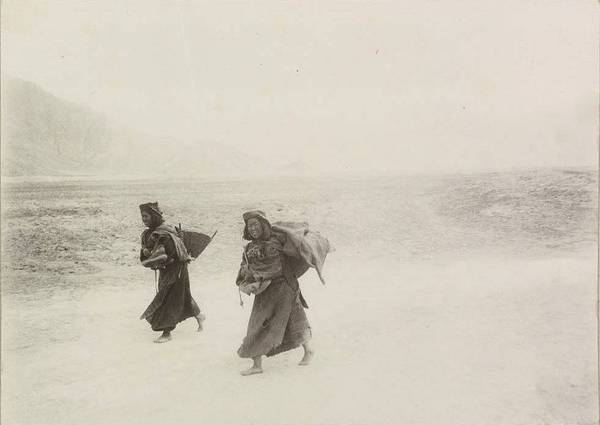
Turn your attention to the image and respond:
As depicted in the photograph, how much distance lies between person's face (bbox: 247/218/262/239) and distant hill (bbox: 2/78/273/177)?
200 centimetres

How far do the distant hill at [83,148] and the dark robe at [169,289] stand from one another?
4.73 ft

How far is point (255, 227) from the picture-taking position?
21.1 ft

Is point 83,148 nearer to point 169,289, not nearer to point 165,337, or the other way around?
point 169,289

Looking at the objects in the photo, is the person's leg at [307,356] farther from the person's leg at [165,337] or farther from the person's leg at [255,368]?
the person's leg at [165,337]

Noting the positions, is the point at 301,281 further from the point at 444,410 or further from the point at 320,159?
the point at 444,410

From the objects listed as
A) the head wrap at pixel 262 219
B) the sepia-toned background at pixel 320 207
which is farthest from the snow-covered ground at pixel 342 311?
the head wrap at pixel 262 219

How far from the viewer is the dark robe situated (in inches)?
283

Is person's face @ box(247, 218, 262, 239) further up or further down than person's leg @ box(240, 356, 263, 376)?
further up

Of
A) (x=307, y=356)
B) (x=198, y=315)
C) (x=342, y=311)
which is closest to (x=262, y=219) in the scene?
(x=307, y=356)

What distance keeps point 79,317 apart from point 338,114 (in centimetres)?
411

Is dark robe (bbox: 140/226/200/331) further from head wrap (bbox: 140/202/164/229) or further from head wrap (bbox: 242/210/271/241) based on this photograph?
head wrap (bbox: 242/210/271/241)

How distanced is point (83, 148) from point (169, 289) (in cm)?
240

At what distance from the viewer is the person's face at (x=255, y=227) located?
21.0ft

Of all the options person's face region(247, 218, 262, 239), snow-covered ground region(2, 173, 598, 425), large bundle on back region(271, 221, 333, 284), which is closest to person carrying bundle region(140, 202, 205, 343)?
snow-covered ground region(2, 173, 598, 425)
